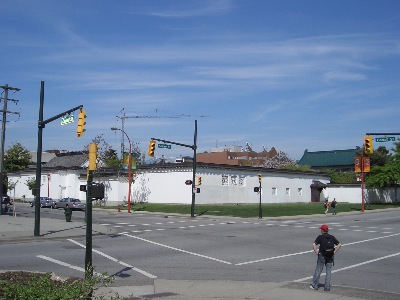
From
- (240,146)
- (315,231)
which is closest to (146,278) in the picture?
(315,231)

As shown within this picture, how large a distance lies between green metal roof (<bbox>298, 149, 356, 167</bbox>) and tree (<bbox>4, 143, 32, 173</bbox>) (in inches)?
2534

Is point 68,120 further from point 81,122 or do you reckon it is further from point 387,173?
point 387,173

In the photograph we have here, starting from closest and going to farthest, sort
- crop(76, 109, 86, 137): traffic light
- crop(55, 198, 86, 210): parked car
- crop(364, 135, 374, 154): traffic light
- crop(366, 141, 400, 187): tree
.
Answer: crop(76, 109, 86, 137): traffic light → crop(364, 135, 374, 154): traffic light → crop(55, 198, 86, 210): parked car → crop(366, 141, 400, 187): tree

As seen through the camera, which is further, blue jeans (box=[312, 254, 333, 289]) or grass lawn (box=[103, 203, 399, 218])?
grass lawn (box=[103, 203, 399, 218])

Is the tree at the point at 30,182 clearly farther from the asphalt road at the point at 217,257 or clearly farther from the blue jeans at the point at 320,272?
the blue jeans at the point at 320,272

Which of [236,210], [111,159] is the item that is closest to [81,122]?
[236,210]

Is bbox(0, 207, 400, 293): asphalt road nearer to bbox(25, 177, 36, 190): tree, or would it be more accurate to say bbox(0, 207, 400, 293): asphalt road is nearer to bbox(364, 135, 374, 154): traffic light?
bbox(364, 135, 374, 154): traffic light

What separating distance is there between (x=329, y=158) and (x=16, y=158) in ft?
226

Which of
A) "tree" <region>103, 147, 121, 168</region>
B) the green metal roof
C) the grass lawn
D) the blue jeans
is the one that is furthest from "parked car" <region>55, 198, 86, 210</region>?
the green metal roof

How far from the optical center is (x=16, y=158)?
322 ft

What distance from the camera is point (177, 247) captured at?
2192cm

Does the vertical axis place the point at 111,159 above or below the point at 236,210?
above

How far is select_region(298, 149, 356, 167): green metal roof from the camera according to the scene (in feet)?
370

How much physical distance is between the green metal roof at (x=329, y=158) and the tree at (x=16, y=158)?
64.4m
